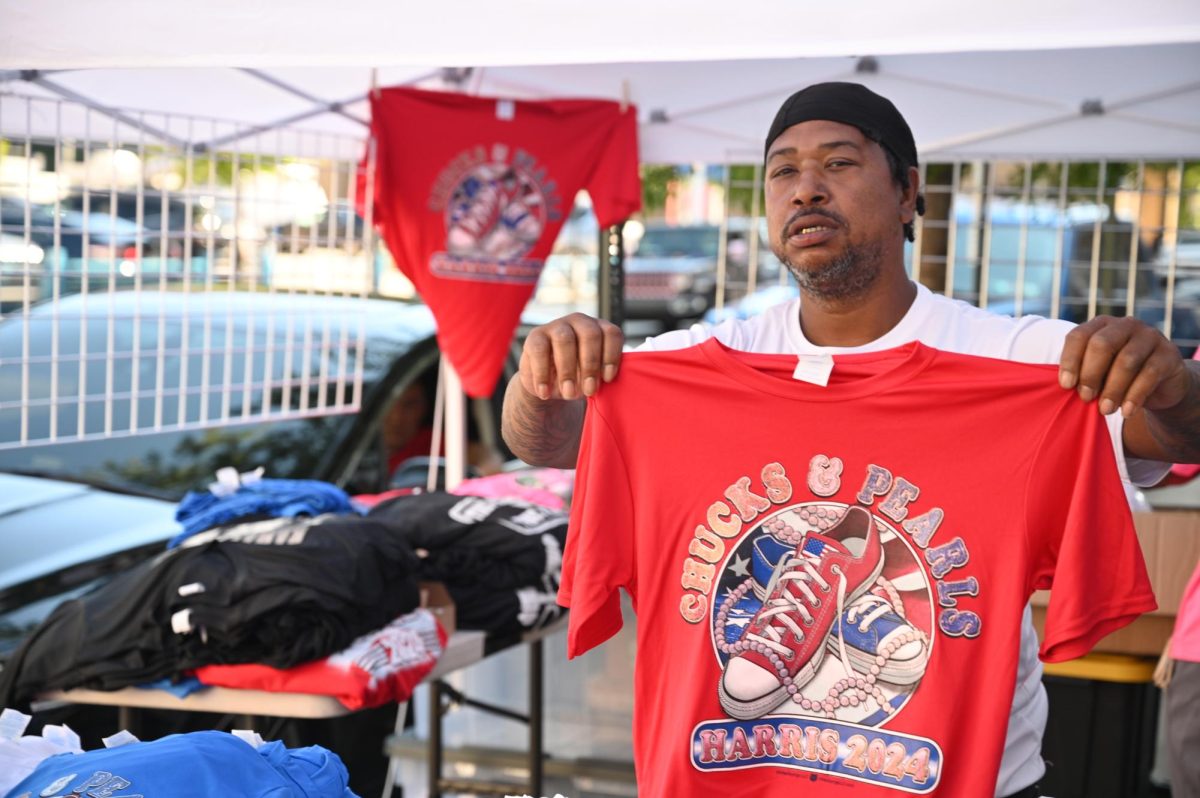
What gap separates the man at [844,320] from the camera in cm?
194

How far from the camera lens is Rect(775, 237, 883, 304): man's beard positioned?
2.08m

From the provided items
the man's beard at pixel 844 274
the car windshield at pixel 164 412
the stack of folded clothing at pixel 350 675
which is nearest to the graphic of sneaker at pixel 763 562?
the man's beard at pixel 844 274

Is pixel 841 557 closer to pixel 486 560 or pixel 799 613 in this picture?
pixel 799 613

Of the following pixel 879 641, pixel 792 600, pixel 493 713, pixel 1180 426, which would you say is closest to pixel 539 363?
pixel 792 600

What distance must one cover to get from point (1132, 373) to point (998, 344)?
31cm

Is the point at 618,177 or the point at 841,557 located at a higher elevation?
the point at 618,177

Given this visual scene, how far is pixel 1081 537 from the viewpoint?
178 centimetres

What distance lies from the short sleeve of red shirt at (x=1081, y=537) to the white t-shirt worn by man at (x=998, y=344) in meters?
0.10

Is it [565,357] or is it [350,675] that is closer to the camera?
[565,357]

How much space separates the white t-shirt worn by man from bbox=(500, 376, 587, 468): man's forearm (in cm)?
18

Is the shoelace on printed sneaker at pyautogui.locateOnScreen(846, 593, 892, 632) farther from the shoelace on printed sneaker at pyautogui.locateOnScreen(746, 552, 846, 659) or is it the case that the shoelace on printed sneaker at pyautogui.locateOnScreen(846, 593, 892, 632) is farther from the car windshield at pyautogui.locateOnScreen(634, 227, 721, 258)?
the car windshield at pyautogui.locateOnScreen(634, 227, 721, 258)

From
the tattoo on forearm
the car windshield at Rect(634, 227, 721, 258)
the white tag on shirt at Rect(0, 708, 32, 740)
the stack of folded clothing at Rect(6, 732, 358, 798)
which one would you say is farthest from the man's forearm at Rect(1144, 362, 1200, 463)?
the car windshield at Rect(634, 227, 721, 258)

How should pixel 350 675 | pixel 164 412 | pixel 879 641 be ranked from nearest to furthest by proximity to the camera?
pixel 879 641, pixel 350 675, pixel 164 412

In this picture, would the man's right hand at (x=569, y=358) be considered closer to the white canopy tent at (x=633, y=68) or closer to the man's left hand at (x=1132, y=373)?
the white canopy tent at (x=633, y=68)
